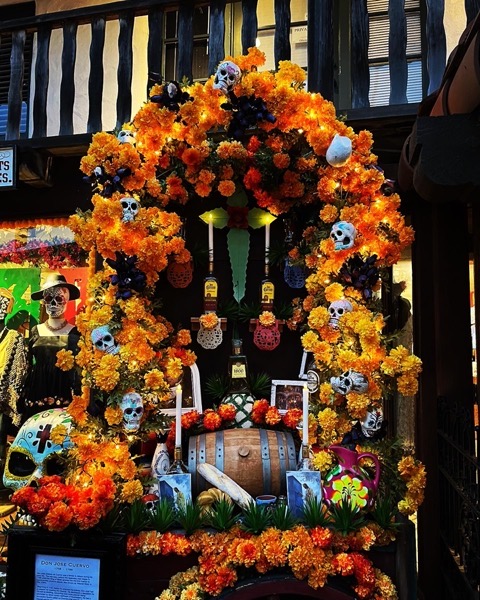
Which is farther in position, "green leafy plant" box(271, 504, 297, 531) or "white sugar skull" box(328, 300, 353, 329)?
"white sugar skull" box(328, 300, 353, 329)

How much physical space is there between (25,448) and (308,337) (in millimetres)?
2400

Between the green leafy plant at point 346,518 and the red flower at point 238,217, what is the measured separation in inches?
86.2

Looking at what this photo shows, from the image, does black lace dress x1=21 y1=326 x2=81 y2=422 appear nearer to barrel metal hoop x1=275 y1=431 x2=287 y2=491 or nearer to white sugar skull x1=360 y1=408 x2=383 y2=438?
barrel metal hoop x1=275 y1=431 x2=287 y2=491

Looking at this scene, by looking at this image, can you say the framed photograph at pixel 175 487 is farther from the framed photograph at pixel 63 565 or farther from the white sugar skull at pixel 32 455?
the white sugar skull at pixel 32 455

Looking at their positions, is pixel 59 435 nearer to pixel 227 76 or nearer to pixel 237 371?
pixel 237 371

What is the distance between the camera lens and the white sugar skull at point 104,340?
389 cm

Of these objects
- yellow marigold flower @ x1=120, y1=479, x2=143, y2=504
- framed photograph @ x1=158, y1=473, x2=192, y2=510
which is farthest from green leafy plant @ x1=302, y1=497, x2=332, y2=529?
yellow marigold flower @ x1=120, y1=479, x2=143, y2=504

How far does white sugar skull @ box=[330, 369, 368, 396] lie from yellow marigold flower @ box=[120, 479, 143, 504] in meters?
1.34

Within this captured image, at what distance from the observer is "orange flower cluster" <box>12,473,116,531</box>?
123 inches

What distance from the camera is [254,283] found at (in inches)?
182

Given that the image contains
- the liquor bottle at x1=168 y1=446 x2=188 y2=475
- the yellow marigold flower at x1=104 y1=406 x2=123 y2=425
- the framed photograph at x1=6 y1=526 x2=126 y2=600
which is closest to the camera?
the framed photograph at x1=6 y1=526 x2=126 y2=600

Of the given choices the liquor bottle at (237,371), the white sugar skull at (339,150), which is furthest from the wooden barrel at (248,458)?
the white sugar skull at (339,150)

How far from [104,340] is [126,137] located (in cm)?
144

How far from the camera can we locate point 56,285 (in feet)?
18.7
